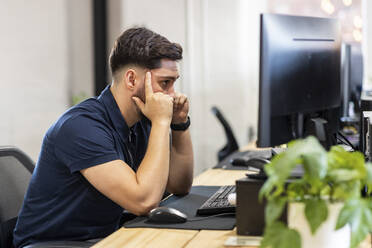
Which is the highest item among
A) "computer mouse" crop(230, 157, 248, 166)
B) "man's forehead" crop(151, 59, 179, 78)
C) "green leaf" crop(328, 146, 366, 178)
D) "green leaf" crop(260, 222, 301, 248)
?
"man's forehead" crop(151, 59, 179, 78)

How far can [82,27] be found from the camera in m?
4.38

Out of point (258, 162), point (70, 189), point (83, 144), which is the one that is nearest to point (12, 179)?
point (70, 189)

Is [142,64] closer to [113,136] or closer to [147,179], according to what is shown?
[113,136]

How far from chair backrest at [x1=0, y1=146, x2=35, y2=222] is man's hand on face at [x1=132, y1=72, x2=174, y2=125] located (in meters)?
0.44

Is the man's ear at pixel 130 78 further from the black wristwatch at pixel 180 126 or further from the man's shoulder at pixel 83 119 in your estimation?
the black wristwatch at pixel 180 126

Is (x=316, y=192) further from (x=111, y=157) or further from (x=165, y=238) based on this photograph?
(x=111, y=157)

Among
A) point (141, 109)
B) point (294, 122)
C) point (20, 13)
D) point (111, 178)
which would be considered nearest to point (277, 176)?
point (111, 178)

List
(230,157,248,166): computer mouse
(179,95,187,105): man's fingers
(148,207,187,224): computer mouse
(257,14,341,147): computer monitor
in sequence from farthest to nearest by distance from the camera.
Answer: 1. (230,157,248,166): computer mouse
2. (179,95,187,105): man's fingers
3. (257,14,341,147): computer monitor
4. (148,207,187,224): computer mouse

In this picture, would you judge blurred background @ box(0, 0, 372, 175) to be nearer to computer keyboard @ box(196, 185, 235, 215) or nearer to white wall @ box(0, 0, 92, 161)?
white wall @ box(0, 0, 92, 161)

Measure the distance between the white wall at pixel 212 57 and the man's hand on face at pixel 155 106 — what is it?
2.68 meters

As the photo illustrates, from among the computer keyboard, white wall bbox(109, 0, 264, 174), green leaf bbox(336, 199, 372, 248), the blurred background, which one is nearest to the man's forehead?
the computer keyboard

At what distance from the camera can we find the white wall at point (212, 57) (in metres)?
4.64

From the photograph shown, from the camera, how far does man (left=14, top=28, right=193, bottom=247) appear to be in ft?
5.67

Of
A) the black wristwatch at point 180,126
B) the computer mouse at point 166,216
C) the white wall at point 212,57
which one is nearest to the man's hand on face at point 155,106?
the black wristwatch at point 180,126
